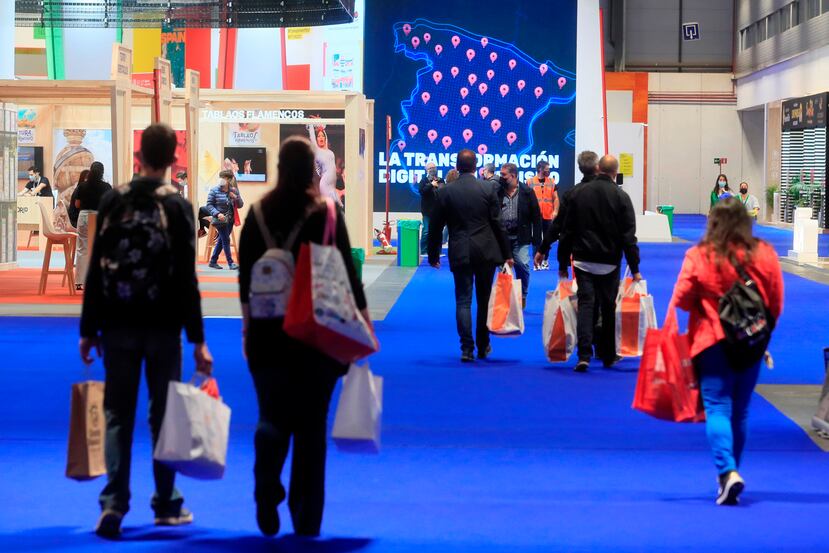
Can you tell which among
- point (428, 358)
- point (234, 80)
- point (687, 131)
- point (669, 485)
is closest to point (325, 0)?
point (234, 80)

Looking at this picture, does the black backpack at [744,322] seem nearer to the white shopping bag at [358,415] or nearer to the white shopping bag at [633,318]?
the white shopping bag at [358,415]

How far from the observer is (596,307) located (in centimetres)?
973

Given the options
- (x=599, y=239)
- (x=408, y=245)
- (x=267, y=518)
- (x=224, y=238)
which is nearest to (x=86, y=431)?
(x=267, y=518)

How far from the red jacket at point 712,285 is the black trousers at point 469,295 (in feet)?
13.7

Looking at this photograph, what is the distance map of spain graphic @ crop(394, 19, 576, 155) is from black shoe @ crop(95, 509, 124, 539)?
2575 cm

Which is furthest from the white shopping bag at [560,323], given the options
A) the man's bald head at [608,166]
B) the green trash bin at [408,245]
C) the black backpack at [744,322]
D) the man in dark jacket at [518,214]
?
the green trash bin at [408,245]

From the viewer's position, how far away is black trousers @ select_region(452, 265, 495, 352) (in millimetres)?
9766

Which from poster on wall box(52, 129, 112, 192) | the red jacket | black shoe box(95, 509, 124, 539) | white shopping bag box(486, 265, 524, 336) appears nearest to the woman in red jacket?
the red jacket

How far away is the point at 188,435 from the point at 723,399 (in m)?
2.32

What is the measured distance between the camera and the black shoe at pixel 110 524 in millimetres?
4762

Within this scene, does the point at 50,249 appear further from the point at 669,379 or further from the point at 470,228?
the point at 669,379

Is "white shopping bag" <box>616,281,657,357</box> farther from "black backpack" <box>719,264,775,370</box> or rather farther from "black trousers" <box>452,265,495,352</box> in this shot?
"black backpack" <box>719,264,775,370</box>

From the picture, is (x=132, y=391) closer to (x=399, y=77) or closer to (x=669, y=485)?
(x=669, y=485)

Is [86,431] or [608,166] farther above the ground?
[608,166]
